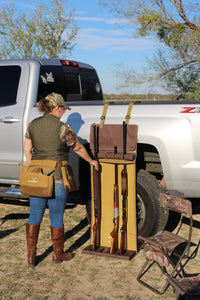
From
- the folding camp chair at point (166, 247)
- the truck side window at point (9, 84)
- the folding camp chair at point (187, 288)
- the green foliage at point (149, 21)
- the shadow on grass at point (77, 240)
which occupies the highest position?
the green foliage at point (149, 21)

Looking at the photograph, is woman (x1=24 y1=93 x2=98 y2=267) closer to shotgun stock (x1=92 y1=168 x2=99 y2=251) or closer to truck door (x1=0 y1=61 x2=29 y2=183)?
shotgun stock (x1=92 y1=168 x2=99 y2=251)

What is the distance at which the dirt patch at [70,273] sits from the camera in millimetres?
3311

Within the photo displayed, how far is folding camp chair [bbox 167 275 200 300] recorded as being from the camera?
2.97m

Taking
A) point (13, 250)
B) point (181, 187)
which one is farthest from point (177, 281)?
point (13, 250)

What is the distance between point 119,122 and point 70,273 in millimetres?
1612

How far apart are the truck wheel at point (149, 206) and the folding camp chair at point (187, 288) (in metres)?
0.99

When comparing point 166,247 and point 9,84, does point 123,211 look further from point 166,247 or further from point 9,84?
point 9,84

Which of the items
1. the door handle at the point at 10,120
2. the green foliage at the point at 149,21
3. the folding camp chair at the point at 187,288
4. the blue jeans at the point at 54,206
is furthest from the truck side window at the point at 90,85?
the green foliage at the point at 149,21

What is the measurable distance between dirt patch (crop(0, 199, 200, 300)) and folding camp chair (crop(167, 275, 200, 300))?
206mm

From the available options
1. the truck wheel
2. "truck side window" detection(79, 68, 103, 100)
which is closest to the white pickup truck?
the truck wheel

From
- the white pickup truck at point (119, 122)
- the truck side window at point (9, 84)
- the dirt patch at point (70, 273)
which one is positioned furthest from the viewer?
the truck side window at point (9, 84)

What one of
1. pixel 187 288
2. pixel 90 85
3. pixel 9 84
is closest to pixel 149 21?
pixel 90 85

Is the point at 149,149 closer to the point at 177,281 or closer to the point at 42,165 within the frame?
the point at 42,165

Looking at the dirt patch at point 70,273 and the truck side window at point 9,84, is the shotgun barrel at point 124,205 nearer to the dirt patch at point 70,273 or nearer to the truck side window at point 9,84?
the dirt patch at point 70,273
